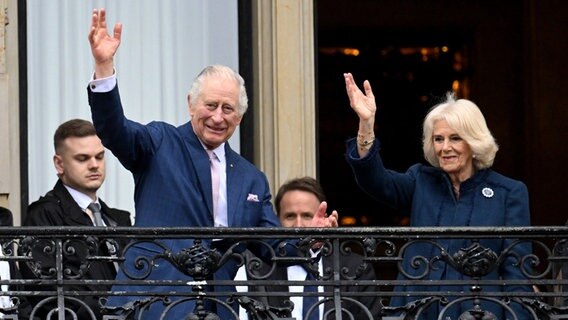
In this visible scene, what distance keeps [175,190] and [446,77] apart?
7.55 meters

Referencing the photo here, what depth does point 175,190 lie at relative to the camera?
376 inches

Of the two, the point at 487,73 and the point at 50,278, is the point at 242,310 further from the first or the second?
the point at 487,73

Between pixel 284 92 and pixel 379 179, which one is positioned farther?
pixel 284 92

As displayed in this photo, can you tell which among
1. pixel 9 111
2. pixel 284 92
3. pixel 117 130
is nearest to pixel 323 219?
pixel 117 130

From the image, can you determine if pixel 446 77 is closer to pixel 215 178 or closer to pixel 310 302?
pixel 310 302

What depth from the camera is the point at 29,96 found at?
1189 cm

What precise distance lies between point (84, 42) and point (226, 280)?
298 cm

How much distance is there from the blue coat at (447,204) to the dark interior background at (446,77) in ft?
18.8

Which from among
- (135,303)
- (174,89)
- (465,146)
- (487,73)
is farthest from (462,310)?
(487,73)

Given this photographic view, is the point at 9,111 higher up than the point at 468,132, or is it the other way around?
the point at 9,111

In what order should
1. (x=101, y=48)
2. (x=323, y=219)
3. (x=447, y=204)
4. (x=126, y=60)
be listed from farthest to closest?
(x=126, y=60), (x=447, y=204), (x=323, y=219), (x=101, y=48)

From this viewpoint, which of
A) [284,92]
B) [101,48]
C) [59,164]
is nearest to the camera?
[101,48]

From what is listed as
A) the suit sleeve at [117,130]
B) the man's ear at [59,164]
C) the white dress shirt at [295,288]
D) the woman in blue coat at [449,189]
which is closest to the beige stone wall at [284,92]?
the man's ear at [59,164]

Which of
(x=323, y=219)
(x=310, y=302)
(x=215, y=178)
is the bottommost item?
(x=310, y=302)
